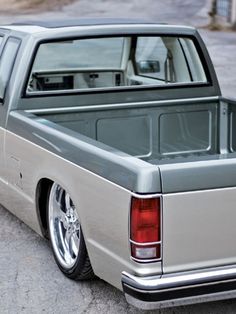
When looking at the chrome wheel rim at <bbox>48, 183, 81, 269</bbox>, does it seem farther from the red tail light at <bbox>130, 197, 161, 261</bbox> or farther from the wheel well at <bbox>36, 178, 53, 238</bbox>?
the red tail light at <bbox>130, 197, 161, 261</bbox>

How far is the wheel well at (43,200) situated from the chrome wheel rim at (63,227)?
10cm

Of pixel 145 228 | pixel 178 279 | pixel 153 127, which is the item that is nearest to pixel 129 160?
pixel 145 228

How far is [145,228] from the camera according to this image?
3783 millimetres

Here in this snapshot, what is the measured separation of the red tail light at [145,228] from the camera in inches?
147

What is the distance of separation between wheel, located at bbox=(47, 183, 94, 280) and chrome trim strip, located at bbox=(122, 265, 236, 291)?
2.58 feet

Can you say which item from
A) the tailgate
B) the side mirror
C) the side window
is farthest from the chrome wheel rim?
the side mirror

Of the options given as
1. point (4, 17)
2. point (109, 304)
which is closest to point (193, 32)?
point (109, 304)

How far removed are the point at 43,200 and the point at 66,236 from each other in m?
0.36

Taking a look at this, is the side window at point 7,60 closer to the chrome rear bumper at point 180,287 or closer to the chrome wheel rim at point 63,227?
the chrome wheel rim at point 63,227

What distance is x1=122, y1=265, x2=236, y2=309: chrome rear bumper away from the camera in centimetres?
379

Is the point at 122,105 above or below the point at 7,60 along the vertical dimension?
below

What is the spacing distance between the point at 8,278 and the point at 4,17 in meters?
29.5

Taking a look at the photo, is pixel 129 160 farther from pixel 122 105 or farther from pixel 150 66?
pixel 150 66

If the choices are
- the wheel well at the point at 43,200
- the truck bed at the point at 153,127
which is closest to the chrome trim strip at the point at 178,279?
the wheel well at the point at 43,200
